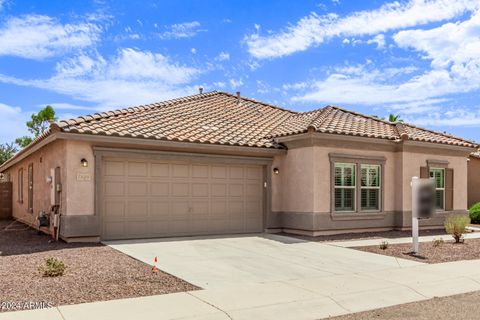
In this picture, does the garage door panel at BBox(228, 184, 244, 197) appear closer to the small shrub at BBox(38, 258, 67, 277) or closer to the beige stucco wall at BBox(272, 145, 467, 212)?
the beige stucco wall at BBox(272, 145, 467, 212)

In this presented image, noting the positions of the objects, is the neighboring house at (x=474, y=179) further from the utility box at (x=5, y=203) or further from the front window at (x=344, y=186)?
the utility box at (x=5, y=203)

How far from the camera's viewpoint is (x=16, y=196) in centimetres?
2409

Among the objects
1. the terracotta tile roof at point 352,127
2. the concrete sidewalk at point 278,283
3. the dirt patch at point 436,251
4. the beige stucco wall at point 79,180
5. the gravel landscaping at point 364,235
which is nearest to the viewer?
the concrete sidewalk at point 278,283

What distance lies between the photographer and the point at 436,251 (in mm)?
12523

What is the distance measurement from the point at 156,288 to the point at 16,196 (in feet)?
62.5

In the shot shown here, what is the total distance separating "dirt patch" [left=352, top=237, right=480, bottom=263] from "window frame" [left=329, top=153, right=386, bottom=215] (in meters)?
2.40

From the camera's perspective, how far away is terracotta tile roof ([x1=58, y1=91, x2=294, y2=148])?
13664mm

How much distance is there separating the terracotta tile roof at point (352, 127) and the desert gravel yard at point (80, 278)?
291 inches

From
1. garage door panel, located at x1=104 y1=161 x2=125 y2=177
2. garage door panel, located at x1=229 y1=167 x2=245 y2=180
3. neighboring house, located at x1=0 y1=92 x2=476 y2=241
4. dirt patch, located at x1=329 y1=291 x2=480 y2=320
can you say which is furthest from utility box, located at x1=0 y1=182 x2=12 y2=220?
dirt patch, located at x1=329 y1=291 x2=480 y2=320

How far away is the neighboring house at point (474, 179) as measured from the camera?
26.4 metres

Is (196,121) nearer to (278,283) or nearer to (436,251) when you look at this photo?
(436,251)

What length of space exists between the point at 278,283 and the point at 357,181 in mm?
8298

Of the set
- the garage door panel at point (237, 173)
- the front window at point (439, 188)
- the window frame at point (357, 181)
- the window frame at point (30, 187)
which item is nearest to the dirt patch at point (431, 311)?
the window frame at point (357, 181)

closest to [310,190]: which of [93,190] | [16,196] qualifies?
[93,190]
